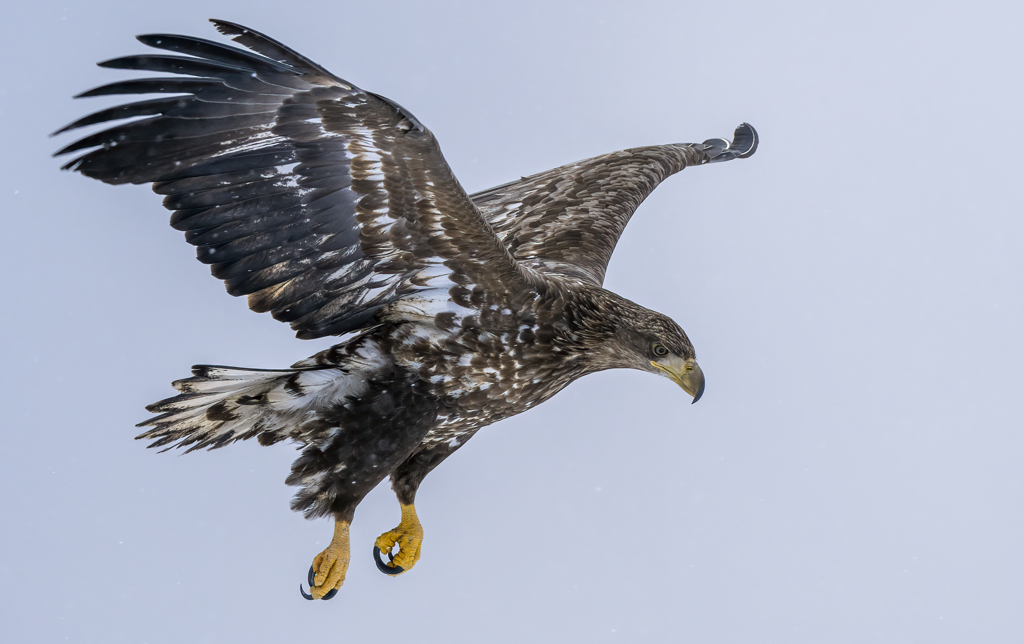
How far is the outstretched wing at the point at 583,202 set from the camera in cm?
498

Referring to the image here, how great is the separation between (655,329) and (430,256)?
3.30ft

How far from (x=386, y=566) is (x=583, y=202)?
2327 mm

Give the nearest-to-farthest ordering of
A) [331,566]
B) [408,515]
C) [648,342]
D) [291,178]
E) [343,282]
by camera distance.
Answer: [291,178], [343,282], [648,342], [331,566], [408,515]

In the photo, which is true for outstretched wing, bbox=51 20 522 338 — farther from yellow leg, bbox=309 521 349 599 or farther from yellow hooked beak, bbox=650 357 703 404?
yellow leg, bbox=309 521 349 599

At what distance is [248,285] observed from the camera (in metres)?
3.54

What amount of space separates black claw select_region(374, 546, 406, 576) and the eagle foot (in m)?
0.40

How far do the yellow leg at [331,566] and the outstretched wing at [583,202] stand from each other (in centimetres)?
167

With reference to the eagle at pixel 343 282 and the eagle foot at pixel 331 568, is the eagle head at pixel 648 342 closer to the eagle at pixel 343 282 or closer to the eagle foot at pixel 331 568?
the eagle at pixel 343 282

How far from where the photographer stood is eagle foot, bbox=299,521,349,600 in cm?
406

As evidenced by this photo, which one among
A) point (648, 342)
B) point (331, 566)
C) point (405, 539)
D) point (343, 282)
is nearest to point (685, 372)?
point (648, 342)

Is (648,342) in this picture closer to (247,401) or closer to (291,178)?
(291,178)

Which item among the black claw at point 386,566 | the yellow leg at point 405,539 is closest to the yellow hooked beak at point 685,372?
the yellow leg at point 405,539

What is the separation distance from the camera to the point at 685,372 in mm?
3912

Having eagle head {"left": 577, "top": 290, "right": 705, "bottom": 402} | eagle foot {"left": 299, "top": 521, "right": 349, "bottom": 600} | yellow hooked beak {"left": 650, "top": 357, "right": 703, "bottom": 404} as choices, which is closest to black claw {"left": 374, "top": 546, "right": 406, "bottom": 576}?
eagle foot {"left": 299, "top": 521, "right": 349, "bottom": 600}
